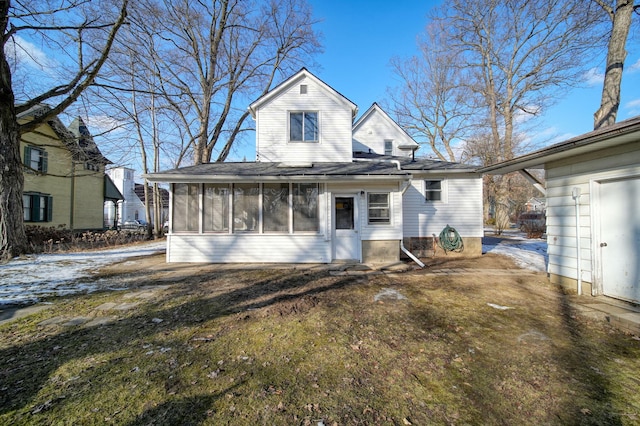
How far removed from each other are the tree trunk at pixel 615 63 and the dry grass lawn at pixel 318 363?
7659mm

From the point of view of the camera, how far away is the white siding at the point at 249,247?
867 cm

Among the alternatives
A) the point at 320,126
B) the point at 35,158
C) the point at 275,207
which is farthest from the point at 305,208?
the point at 35,158

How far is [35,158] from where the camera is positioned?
16297mm

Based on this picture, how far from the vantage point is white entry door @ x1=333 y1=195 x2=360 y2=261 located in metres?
8.79

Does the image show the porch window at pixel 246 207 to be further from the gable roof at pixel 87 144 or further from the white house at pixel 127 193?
the white house at pixel 127 193

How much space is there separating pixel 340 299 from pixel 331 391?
272 centimetres

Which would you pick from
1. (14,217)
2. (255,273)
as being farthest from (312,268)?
(14,217)

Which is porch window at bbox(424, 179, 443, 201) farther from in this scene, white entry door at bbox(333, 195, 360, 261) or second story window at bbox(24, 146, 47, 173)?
second story window at bbox(24, 146, 47, 173)

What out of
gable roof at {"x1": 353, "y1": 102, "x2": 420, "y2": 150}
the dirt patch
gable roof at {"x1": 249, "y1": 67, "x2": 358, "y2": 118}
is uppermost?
gable roof at {"x1": 353, "y1": 102, "x2": 420, "y2": 150}

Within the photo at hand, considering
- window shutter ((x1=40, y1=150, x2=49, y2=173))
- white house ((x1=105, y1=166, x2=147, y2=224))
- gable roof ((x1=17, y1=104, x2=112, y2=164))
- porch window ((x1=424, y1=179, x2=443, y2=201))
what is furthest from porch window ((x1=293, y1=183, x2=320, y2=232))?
white house ((x1=105, y1=166, x2=147, y2=224))

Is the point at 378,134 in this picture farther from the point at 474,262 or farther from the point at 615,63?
the point at 474,262

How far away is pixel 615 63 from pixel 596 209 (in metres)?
7.25

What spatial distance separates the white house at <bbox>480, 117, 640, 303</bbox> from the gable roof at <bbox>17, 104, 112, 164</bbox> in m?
18.1

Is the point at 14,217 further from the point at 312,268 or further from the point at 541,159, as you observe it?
the point at 541,159
